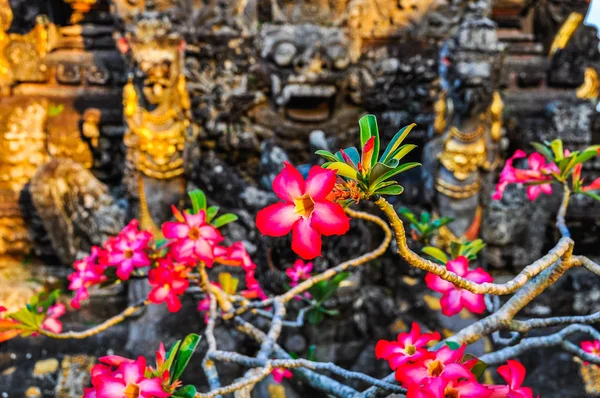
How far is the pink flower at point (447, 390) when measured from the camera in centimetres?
96

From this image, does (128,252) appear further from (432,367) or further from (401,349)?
(432,367)

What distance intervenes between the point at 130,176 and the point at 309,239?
2938 mm

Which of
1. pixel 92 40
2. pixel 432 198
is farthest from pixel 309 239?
pixel 92 40

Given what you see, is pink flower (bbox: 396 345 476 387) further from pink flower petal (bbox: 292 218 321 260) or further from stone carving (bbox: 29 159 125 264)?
stone carving (bbox: 29 159 125 264)

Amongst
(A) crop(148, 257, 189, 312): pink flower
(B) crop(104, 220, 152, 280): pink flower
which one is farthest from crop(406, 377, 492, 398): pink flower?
(B) crop(104, 220, 152, 280): pink flower

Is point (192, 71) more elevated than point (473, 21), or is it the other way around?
point (473, 21)

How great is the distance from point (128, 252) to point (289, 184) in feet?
3.88

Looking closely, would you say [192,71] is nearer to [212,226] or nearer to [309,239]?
[212,226]

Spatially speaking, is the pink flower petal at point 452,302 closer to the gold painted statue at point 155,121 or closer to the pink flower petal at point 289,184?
the pink flower petal at point 289,184

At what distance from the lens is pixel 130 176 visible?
3.47 metres

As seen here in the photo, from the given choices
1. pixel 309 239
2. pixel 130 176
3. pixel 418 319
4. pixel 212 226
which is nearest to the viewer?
pixel 309 239

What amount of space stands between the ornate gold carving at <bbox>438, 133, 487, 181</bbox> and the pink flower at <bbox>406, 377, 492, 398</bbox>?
2.70 m

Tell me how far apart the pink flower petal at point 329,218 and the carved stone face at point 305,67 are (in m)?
3.64

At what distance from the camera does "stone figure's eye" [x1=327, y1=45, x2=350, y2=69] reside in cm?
445
